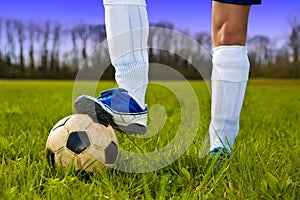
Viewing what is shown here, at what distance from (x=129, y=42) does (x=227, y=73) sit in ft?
2.03

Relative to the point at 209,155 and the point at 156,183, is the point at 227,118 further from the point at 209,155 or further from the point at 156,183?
the point at 156,183

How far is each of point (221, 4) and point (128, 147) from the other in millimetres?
1080

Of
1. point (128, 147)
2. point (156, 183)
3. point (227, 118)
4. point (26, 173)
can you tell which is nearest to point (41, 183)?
point (26, 173)

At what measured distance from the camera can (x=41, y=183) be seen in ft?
6.90

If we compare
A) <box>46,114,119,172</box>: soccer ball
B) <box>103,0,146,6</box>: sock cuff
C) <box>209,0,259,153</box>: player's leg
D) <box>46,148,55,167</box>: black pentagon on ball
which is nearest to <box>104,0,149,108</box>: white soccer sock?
<box>103,0,146,6</box>: sock cuff

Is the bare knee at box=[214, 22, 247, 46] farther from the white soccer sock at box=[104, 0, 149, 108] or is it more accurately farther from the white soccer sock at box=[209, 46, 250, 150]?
the white soccer sock at box=[104, 0, 149, 108]

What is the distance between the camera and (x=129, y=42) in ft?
8.00

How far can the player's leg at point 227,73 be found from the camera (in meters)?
2.42

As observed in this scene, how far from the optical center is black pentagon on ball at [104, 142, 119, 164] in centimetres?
229

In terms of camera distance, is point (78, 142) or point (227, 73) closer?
point (78, 142)

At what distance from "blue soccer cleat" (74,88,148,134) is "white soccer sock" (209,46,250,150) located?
1.50 feet

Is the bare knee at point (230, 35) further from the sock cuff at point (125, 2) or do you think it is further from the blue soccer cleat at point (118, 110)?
the blue soccer cleat at point (118, 110)

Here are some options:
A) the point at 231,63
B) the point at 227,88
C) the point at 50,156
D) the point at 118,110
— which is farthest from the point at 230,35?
the point at 50,156

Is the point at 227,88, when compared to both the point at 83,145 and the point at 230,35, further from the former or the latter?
the point at 83,145
